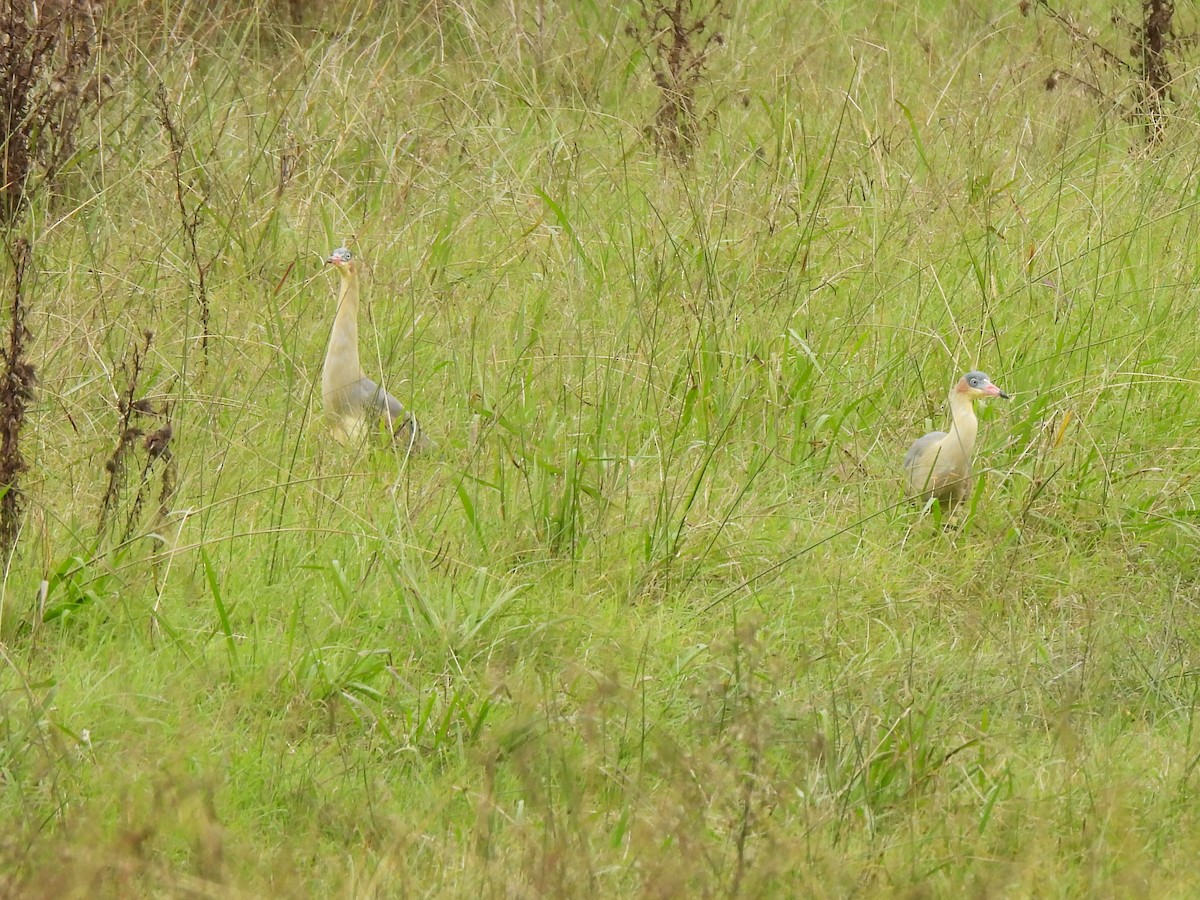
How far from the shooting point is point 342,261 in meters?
4.52

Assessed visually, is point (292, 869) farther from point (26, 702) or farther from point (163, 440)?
point (163, 440)

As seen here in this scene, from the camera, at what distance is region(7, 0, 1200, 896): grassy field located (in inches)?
103

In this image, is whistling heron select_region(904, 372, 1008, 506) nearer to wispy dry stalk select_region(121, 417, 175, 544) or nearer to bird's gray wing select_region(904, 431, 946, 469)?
bird's gray wing select_region(904, 431, 946, 469)

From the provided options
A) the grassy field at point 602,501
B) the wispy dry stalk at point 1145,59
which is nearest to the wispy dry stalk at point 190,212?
the grassy field at point 602,501

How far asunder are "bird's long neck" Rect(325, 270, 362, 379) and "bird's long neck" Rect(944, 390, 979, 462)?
4.81 ft

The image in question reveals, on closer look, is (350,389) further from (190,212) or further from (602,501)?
(190,212)

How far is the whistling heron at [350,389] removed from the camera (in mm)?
4035

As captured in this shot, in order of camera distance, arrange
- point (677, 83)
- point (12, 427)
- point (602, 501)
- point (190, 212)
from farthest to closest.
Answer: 1. point (677, 83)
2. point (190, 212)
3. point (602, 501)
4. point (12, 427)

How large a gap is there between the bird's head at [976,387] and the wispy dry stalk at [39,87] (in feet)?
8.08

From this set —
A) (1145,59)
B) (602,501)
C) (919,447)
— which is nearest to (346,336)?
(602,501)

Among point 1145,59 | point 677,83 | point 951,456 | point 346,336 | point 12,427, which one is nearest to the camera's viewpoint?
point 12,427

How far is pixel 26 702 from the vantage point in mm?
2773

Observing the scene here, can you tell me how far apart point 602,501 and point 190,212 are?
6.64 ft

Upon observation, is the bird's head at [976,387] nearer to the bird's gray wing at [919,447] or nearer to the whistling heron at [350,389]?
the bird's gray wing at [919,447]
